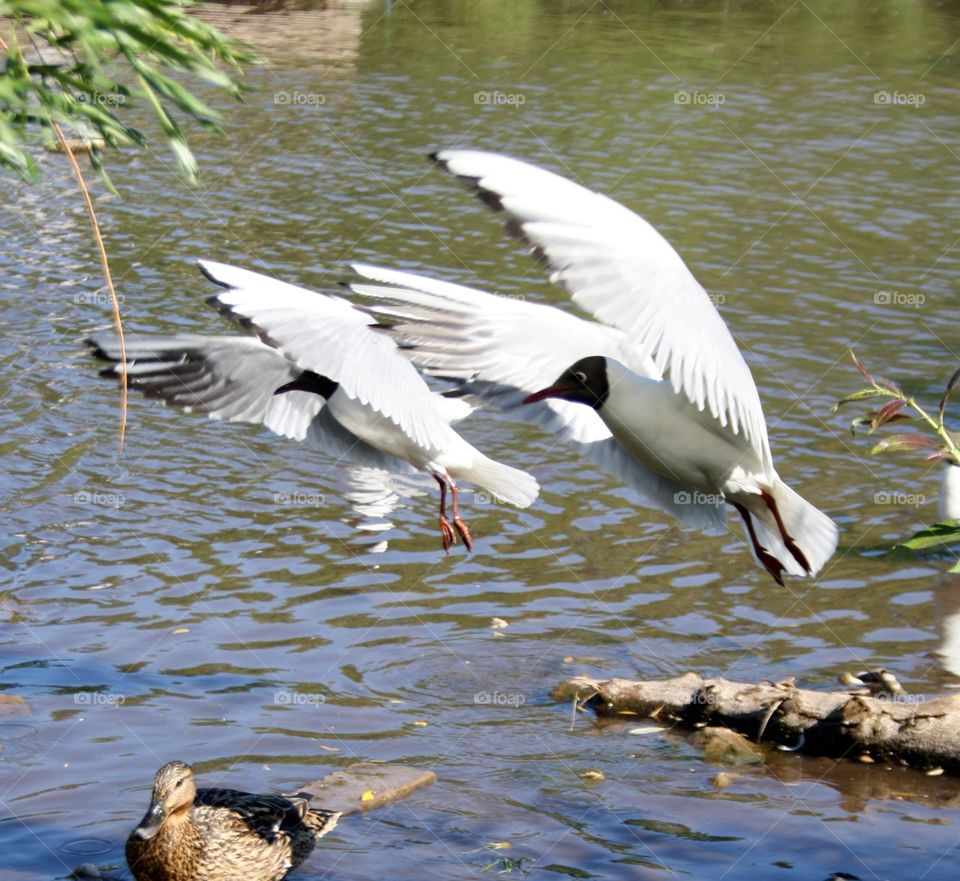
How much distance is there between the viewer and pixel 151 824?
533 centimetres

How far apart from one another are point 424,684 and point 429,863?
1.53 m

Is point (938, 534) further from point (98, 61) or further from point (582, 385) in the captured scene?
point (98, 61)

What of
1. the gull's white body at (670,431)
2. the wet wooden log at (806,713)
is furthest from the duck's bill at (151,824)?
the wet wooden log at (806,713)

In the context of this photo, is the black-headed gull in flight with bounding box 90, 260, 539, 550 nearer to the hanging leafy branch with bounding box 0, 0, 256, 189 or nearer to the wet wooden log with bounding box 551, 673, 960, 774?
the wet wooden log with bounding box 551, 673, 960, 774

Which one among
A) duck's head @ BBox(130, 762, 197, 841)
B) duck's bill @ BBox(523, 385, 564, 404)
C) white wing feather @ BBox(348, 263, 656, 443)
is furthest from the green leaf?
duck's head @ BBox(130, 762, 197, 841)

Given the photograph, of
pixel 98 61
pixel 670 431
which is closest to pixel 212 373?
pixel 670 431

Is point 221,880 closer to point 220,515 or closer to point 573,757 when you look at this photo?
point 573,757

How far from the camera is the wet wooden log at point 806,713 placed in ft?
20.5

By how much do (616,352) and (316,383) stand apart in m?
2.09

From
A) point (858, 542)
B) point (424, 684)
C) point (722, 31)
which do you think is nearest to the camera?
point (424, 684)

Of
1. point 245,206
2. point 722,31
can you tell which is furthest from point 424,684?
point 722,31

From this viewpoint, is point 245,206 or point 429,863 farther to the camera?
point 245,206

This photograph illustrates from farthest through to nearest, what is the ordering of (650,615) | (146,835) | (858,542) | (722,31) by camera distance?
(722,31), (858,542), (650,615), (146,835)

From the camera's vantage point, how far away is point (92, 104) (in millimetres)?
4402
